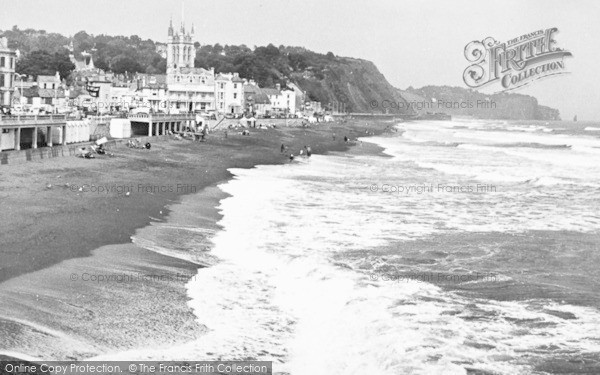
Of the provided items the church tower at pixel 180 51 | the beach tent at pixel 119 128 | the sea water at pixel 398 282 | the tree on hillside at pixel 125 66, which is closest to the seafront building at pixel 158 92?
the church tower at pixel 180 51

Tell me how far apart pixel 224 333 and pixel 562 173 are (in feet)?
136

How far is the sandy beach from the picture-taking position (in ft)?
43.6

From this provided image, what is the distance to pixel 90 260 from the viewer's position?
61.1ft

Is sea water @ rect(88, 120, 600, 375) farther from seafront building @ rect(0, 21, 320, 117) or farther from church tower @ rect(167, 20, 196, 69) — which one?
church tower @ rect(167, 20, 196, 69)

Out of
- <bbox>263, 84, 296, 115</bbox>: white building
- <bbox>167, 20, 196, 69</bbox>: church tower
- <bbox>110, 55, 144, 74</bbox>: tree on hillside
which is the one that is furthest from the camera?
<bbox>110, 55, 144, 74</bbox>: tree on hillside

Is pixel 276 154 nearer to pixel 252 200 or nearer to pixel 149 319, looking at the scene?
pixel 252 200

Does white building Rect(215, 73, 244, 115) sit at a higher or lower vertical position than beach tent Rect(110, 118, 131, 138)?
higher

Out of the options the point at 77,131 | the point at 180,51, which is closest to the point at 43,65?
the point at 180,51

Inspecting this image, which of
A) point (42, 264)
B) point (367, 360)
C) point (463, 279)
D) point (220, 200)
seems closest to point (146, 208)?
point (220, 200)

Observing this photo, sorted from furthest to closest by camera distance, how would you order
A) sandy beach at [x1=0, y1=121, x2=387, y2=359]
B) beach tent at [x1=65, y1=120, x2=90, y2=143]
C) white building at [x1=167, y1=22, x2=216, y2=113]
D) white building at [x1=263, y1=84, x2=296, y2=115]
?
white building at [x1=263, y1=84, x2=296, y2=115], white building at [x1=167, y1=22, x2=216, y2=113], beach tent at [x1=65, y1=120, x2=90, y2=143], sandy beach at [x1=0, y1=121, x2=387, y2=359]

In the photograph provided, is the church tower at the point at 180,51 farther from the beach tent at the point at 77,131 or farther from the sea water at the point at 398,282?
the sea water at the point at 398,282

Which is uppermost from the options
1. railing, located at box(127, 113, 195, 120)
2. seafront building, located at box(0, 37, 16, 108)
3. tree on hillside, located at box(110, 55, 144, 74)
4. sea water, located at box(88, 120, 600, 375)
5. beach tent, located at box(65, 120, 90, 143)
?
tree on hillside, located at box(110, 55, 144, 74)

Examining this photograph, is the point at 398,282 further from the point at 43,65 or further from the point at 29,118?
the point at 43,65

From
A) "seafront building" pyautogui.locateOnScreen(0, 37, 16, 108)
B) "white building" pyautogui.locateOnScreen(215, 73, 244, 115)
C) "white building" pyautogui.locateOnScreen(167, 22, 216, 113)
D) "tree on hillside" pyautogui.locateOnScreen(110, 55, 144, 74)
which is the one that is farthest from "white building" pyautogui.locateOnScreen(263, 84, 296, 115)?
"seafront building" pyautogui.locateOnScreen(0, 37, 16, 108)
